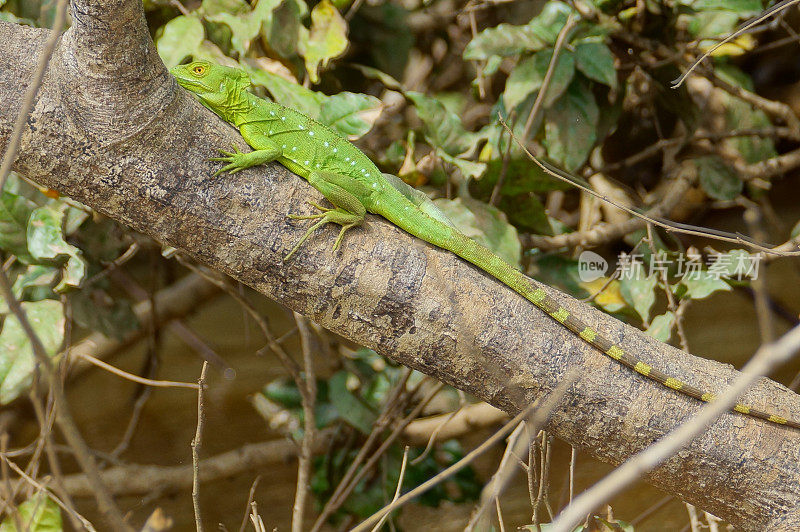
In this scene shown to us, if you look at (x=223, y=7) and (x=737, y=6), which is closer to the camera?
(x=223, y=7)

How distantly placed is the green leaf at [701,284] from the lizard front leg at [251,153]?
6.29 feet

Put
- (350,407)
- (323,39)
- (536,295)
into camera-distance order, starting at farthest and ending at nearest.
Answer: (350,407)
(323,39)
(536,295)

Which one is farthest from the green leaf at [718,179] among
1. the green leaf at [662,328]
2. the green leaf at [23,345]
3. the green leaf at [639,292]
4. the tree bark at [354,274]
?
the green leaf at [23,345]

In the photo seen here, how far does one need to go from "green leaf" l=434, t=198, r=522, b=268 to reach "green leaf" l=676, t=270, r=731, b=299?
32.7 inches

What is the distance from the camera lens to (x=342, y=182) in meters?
2.03

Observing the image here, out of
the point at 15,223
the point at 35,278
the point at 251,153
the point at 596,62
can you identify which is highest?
the point at 596,62

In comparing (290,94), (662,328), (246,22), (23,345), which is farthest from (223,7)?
(662,328)

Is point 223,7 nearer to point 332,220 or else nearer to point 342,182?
point 342,182

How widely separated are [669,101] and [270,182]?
8.37 ft

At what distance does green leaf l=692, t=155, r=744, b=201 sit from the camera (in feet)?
11.5

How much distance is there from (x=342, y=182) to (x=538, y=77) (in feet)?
4.29

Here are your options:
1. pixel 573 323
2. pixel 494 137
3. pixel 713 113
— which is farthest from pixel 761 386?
pixel 713 113

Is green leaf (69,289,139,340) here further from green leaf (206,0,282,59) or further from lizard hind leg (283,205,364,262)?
lizard hind leg (283,205,364,262)

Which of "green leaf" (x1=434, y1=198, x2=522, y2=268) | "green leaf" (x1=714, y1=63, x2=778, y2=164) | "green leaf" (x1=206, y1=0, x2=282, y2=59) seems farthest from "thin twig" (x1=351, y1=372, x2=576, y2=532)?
"green leaf" (x1=714, y1=63, x2=778, y2=164)
